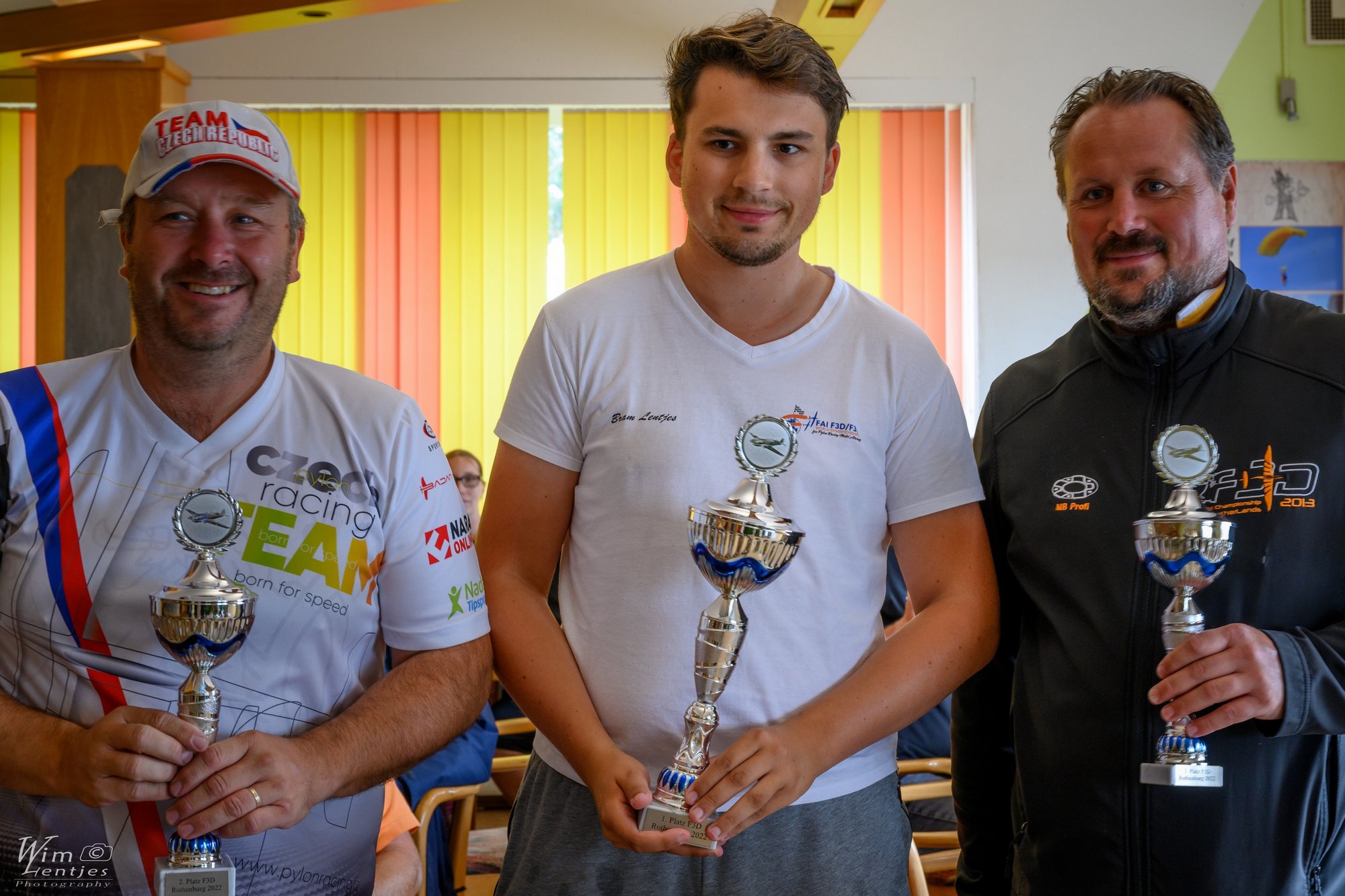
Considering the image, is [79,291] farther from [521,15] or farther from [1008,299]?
[1008,299]

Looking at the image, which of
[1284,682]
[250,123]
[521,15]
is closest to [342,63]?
[521,15]

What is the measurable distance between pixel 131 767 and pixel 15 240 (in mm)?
5228

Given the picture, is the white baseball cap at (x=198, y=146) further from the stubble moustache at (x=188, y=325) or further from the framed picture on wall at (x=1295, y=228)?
the framed picture on wall at (x=1295, y=228)

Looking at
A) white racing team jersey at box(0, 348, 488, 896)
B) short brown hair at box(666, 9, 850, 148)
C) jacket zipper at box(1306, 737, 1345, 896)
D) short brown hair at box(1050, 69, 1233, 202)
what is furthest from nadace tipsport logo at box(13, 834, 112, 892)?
short brown hair at box(1050, 69, 1233, 202)

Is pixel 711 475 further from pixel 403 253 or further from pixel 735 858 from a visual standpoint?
pixel 403 253

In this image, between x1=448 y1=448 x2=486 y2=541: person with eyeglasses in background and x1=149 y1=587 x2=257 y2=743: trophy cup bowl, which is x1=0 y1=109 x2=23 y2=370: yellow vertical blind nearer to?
x1=448 y1=448 x2=486 y2=541: person with eyeglasses in background

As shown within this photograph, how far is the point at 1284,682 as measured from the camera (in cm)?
138

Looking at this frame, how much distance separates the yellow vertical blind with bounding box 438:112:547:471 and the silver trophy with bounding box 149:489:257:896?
426 centimetres

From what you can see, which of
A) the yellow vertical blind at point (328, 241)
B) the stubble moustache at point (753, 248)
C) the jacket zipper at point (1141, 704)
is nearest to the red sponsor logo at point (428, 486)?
the stubble moustache at point (753, 248)

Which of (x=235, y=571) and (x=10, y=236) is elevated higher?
(x=10, y=236)

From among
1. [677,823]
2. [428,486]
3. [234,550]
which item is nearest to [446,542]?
[428,486]

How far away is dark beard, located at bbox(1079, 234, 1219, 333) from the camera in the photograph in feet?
5.32

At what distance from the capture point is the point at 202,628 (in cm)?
128

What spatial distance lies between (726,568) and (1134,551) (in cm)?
62
